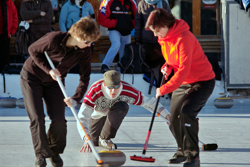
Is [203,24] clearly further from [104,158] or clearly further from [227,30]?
[104,158]

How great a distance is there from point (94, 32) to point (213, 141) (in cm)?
210

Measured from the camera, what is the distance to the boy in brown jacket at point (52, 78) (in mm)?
3426

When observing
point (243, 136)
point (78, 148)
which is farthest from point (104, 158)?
point (243, 136)

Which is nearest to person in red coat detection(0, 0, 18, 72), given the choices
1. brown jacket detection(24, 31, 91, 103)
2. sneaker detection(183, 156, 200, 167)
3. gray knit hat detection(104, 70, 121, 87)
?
gray knit hat detection(104, 70, 121, 87)

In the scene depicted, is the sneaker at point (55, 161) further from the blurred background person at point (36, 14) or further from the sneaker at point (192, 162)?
the blurred background person at point (36, 14)

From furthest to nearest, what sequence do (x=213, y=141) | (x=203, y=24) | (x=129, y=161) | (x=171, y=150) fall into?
(x=203, y=24), (x=213, y=141), (x=171, y=150), (x=129, y=161)

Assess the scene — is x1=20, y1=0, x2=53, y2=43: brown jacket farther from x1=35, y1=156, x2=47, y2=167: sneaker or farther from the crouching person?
x1=35, y1=156, x2=47, y2=167: sneaker

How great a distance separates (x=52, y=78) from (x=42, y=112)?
1.04ft

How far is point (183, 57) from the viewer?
349 cm

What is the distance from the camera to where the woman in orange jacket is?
3.49m

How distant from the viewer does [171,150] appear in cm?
427

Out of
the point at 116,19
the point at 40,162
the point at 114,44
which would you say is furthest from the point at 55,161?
the point at 116,19

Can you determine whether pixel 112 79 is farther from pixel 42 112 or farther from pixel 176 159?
pixel 176 159

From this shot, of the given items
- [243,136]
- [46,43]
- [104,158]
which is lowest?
[243,136]
